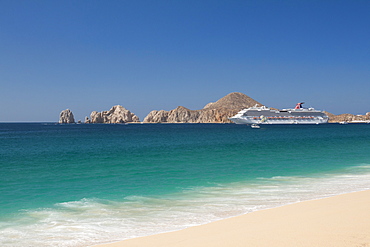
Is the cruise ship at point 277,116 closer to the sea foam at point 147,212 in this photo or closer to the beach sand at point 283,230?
the sea foam at point 147,212

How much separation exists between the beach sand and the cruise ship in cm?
13473

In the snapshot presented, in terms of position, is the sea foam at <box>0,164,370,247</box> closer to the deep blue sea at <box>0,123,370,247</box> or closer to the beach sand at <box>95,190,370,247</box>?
the deep blue sea at <box>0,123,370,247</box>

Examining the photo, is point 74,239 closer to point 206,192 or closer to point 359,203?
point 206,192

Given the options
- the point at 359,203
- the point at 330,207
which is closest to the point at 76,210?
the point at 330,207

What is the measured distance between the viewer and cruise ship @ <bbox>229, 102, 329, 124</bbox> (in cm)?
14150

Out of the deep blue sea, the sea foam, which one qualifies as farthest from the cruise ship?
the sea foam

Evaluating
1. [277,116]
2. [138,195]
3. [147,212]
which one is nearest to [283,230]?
[147,212]

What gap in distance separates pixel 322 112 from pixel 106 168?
498ft

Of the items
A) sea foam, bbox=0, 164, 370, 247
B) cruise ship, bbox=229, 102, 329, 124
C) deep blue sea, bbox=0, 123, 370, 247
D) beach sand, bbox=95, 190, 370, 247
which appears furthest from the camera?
cruise ship, bbox=229, 102, 329, 124

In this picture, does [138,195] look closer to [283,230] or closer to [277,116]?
[283,230]

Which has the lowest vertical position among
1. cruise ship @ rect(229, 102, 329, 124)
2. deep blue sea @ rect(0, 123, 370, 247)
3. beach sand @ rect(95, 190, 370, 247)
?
deep blue sea @ rect(0, 123, 370, 247)

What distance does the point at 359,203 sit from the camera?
8.54m

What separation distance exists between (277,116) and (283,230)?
14333 cm

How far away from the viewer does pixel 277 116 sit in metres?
143
